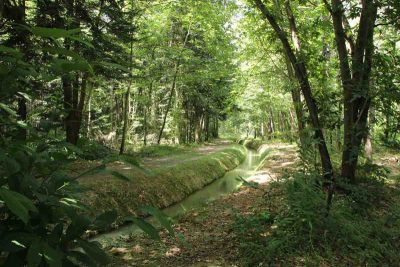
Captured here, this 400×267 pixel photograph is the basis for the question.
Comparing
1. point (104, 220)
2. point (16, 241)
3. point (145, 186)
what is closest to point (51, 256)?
point (16, 241)

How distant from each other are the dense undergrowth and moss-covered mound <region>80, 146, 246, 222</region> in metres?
2.48

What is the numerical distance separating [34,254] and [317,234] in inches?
184

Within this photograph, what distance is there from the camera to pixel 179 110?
24953 millimetres

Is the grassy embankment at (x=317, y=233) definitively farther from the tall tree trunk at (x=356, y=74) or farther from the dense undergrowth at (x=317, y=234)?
the tall tree trunk at (x=356, y=74)

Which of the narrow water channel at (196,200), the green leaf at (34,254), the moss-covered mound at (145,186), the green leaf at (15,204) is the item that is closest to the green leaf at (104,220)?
the green leaf at (34,254)

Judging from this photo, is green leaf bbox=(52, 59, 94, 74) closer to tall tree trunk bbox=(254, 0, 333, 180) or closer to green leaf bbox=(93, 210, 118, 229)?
green leaf bbox=(93, 210, 118, 229)

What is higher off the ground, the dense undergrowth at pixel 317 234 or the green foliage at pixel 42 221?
the green foliage at pixel 42 221

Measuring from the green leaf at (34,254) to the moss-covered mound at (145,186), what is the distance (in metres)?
4.78

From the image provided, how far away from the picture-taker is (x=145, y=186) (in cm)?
1071

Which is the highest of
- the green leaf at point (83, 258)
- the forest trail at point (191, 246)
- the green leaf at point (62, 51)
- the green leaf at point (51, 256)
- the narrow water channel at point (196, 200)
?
the green leaf at point (62, 51)

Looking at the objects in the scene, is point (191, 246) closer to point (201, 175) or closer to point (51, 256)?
point (51, 256)

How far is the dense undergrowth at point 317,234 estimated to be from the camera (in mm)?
4785

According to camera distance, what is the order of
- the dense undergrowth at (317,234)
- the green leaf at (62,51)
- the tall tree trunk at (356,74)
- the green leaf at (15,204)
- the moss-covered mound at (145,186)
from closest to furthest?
Result: 1. the green leaf at (15,204)
2. the green leaf at (62,51)
3. the dense undergrowth at (317,234)
4. the tall tree trunk at (356,74)
5. the moss-covered mound at (145,186)

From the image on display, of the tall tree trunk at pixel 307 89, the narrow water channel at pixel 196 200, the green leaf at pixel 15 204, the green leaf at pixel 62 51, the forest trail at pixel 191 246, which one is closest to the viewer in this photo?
the green leaf at pixel 15 204
